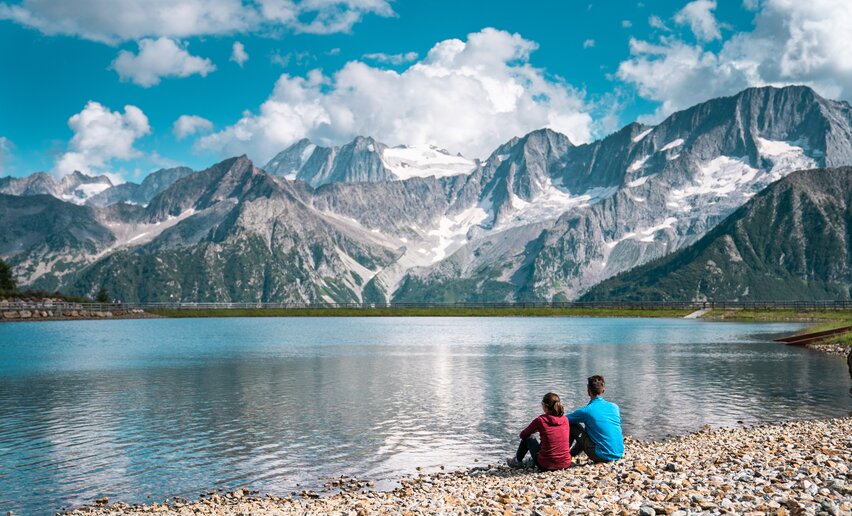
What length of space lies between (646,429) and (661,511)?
2310 centimetres

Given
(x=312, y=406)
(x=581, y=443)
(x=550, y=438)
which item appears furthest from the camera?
(x=312, y=406)

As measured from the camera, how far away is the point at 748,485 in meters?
22.5

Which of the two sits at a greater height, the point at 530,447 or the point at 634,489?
the point at 530,447

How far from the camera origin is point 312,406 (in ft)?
173

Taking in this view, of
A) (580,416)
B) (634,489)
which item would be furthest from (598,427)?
(634,489)

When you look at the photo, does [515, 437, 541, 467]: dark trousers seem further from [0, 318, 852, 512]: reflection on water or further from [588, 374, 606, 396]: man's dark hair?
[0, 318, 852, 512]: reflection on water

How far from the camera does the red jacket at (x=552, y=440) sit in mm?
28078

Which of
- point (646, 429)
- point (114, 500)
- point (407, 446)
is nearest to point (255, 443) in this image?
point (407, 446)

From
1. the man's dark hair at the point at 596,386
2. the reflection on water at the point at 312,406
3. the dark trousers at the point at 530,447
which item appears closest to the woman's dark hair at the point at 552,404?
the man's dark hair at the point at 596,386

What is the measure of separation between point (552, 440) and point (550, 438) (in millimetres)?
129

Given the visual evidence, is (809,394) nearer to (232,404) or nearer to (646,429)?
(646,429)

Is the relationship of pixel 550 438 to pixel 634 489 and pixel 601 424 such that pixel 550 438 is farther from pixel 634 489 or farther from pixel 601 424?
pixel 634 489

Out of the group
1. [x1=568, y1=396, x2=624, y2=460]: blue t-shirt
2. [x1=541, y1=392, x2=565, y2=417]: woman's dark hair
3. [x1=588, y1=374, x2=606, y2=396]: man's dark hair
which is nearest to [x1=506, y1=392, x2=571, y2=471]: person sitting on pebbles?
[x1=541, y1=392, x2=565, y2=417]: woman's dark hair

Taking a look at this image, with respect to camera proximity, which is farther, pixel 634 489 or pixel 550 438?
pixel 550 438
